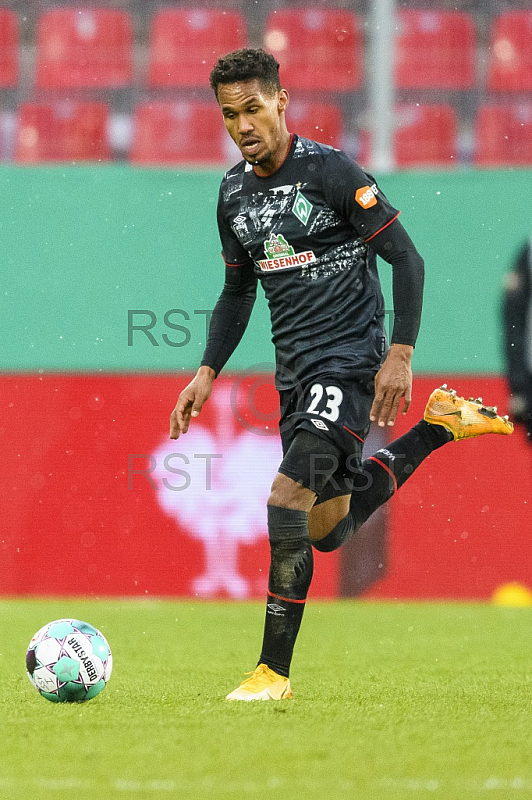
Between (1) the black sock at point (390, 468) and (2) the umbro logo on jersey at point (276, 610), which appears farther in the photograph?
(1) the black sock at point (390, 468)

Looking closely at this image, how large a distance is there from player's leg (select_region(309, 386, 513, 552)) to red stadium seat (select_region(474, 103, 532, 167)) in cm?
293

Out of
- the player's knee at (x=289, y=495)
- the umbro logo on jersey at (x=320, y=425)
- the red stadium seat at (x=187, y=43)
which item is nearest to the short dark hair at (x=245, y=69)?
the umbro logo on jersey at (x=320, y=425)

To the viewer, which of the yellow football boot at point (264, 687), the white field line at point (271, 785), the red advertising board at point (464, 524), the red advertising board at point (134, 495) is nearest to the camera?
the white field line at point (271, 785)

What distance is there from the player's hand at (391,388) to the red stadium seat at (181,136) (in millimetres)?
3776

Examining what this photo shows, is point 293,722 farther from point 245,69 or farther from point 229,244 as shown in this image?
point 245,69

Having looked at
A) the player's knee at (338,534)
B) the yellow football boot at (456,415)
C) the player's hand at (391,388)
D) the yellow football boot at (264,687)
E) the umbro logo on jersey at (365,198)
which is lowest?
the yellow football boot at (264,687)

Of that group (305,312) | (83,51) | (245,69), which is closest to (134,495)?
(83,51)

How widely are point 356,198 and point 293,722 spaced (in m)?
1.54

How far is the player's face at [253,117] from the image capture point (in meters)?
3.34

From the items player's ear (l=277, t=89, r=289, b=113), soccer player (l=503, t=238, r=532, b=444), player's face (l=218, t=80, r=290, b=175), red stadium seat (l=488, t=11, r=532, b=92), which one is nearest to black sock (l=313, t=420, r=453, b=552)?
player's face (l=218, t=80, r=290, b=175)

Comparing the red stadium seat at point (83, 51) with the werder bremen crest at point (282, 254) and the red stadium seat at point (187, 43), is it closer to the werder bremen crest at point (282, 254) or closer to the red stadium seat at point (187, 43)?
the red stadium seat at point (187, 43)

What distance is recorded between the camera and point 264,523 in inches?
252

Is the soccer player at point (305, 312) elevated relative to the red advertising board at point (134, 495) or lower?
elevated

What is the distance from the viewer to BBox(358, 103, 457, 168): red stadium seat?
6.56 metres
